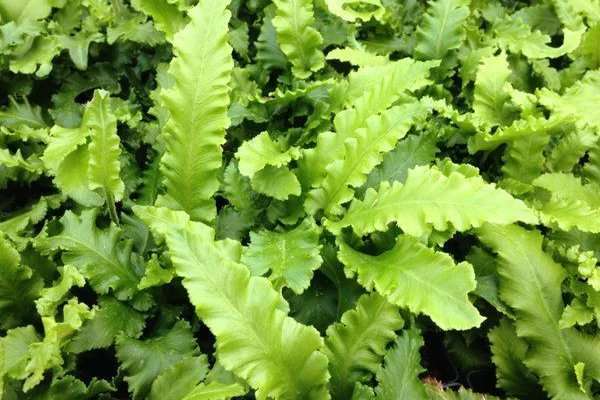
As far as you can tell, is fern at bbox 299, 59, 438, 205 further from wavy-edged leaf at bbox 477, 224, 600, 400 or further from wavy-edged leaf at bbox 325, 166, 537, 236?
wavy-edged leaf at bbox 477, 224, 600, 400

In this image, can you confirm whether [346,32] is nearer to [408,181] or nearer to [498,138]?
[498,138]

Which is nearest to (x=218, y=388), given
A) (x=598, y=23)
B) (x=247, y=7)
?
(x=247, y=7)

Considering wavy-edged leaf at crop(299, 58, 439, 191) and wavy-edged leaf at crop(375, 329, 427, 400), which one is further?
wavy-edged leaf at crop(299, 58, 439, 191)

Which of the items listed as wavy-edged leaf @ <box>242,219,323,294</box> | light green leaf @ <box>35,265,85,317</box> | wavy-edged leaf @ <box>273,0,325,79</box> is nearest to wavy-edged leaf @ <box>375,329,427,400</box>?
wavy-edged leaf @ <box>242,219,323,294</box>

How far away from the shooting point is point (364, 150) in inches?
64.4

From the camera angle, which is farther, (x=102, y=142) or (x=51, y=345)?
(x=102, y=142)

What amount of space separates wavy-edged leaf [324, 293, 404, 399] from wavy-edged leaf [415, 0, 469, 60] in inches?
44.0

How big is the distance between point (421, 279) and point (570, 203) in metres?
0.60

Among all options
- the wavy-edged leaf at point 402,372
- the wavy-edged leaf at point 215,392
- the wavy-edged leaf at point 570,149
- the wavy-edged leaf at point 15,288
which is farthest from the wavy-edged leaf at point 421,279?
the wavy-edged leaf at point 15,288

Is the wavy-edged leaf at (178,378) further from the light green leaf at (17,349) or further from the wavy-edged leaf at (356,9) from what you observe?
the wavy-edged leaf at (356,9)

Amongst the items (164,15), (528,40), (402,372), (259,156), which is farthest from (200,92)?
(528,40)

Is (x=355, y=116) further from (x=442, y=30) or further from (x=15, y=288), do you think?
(x=15, y=288)

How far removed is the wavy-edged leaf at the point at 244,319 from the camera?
125 cm

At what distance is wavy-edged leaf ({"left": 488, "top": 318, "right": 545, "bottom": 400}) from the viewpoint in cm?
162
